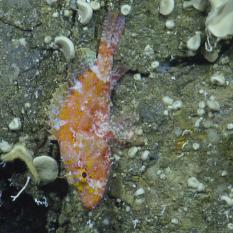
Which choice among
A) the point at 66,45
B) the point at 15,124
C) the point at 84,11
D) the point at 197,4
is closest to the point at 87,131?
the point at 15,124

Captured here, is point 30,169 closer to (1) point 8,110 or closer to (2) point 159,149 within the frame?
(1) point 8,110

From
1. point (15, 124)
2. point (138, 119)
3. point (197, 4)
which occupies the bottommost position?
point (15, 124)

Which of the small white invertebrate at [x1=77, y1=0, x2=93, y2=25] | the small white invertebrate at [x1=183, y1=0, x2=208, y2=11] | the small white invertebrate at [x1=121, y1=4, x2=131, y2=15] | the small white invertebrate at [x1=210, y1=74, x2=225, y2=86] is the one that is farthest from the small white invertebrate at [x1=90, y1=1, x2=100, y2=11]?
the small white invertebrate at [x1=210, y1=74, x2=225, y2=86]

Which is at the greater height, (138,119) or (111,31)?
(111,31)

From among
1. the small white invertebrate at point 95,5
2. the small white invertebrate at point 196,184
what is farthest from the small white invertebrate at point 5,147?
the small white invertebrate at point 196,184

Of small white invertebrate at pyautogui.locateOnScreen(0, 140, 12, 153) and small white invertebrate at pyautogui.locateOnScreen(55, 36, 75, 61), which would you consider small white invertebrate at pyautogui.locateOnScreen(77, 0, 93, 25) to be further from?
small white invertebrate at pyautogui.locateOnScreen(0, 140, 12, 153)

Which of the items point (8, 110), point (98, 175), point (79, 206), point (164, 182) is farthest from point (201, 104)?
point (8, 110)

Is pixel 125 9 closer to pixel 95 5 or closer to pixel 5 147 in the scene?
pixel 95 5

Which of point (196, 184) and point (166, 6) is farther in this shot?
point (166, 6)
